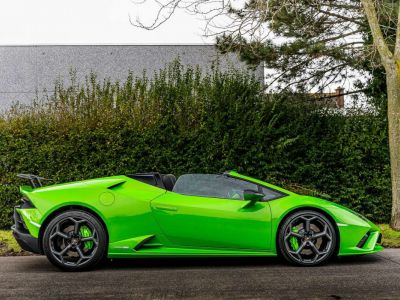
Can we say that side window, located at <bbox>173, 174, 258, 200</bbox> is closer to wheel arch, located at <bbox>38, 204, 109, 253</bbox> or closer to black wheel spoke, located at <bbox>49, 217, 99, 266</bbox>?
wheel arch, located at <bbox>38, 204, 109, 253</bbox>

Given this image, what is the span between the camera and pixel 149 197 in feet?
22.0

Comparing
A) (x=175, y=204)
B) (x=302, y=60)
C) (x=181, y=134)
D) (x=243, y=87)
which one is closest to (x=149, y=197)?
(x=175, y=204)

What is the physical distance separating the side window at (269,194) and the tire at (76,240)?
1.98 meters

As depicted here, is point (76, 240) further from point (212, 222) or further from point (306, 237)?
point (306, 237)

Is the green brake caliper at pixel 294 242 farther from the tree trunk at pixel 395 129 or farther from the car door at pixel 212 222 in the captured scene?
the tree trunk at pixel 395 129

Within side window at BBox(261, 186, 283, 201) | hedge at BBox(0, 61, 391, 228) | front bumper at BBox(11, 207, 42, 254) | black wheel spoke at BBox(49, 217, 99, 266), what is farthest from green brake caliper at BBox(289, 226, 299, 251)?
hedge at BBox(0, 61, 391, 228)

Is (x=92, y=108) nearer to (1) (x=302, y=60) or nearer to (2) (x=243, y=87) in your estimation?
(2) (x=243, y=87)

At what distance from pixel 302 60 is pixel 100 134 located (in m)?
5.92

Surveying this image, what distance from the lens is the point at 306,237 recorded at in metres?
6.66

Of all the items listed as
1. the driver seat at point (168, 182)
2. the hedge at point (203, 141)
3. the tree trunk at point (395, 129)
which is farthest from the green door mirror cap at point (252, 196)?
the tree trunk at point (395, 129)

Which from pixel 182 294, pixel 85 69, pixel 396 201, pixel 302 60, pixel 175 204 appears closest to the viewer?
pixel 182 294

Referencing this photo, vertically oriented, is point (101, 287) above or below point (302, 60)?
below

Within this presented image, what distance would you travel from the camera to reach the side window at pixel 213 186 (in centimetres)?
682

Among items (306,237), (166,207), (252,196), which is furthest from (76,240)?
(306,237)
